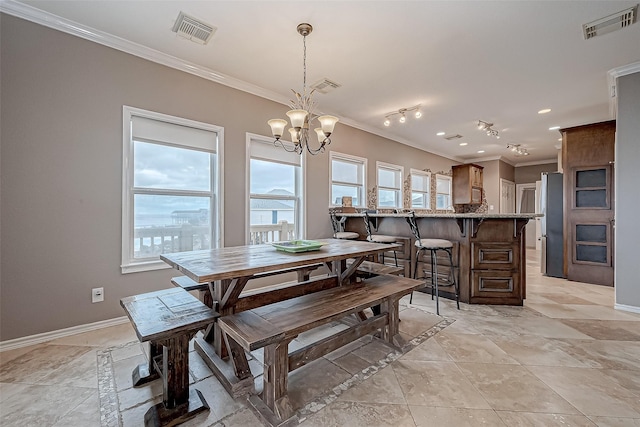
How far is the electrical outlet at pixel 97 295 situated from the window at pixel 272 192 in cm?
161

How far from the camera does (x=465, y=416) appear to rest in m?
1.48

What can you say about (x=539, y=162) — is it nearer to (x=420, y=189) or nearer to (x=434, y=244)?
(x=420, y=189)

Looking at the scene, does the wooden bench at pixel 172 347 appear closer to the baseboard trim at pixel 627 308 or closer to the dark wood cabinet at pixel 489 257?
the dark wood cabinet at pixel 489 257

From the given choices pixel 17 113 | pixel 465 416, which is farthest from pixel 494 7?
pixel 17 113

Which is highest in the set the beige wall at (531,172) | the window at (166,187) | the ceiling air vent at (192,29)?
the ceiling air vent at (192,29)

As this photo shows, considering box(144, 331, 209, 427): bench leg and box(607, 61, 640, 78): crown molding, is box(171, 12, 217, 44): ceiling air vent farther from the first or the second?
box(607, 61, 640, 78): crown molding

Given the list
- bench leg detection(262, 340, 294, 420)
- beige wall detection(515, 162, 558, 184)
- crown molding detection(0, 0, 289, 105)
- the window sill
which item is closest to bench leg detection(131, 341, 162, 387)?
bench leg detection(262, 340, 294, 420)

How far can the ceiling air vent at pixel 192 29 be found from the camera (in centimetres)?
239

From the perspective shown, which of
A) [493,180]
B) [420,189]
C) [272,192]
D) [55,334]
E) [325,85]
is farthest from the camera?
[493,180]

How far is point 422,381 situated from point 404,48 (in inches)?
120

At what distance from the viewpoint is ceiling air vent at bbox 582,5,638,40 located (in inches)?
89.5

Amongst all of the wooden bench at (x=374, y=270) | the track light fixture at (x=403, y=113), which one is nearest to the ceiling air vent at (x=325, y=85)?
the track light fixture at (x=403, y=113)

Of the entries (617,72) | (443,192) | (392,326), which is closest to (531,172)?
(443,192)

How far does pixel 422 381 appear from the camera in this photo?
5.86 ft
